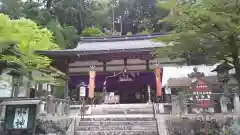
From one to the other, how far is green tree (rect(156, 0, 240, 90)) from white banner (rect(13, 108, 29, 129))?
5558 millimetres

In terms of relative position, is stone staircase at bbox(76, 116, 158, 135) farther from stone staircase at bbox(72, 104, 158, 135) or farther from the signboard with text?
the signboard with text

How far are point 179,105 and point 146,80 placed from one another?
878 cm

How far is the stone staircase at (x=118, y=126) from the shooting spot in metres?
10.1

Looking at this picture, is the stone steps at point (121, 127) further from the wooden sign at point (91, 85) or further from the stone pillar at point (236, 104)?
the wooden sign at point (91, 85)

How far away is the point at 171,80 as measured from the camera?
44.6 ft

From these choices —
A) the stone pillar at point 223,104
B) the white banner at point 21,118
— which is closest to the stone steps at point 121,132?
the white banner at point 21,118

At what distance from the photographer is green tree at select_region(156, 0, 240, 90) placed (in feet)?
22.3

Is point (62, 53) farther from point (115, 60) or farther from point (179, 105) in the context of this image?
point (179, 105)

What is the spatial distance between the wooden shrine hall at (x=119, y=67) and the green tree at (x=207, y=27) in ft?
27.1

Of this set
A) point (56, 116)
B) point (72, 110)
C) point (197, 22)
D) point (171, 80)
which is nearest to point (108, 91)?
point (72, 110)

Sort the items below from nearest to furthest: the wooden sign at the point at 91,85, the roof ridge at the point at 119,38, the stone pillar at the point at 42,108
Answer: the stone pillar at the point at 42,108 < the wooden sign at the point at 91,85 < the roof ridge at the point at 119,38

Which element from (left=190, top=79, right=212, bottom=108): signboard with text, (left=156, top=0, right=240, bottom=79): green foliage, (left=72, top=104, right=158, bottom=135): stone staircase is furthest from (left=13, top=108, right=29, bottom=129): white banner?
(left=190, top=79, right=212, bottom=108): signboard with text

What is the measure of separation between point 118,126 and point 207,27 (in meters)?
5.75

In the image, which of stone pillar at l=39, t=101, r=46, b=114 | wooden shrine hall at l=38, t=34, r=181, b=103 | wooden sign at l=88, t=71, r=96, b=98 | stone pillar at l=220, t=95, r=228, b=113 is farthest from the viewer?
wooden shrine hall at l=38, t=34, r=181, b=103
